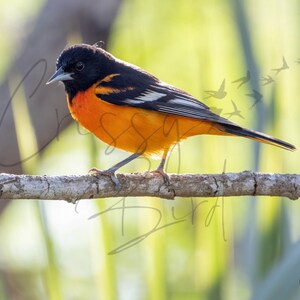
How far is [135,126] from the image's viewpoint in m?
3.83


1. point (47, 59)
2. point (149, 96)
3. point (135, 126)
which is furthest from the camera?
point (47, 59)

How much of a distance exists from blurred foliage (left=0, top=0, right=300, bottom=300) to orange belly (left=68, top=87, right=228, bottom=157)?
0.15 metres

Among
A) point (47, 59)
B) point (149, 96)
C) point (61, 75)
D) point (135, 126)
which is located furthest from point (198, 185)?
point (47, 59)

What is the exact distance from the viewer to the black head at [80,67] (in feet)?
13.6

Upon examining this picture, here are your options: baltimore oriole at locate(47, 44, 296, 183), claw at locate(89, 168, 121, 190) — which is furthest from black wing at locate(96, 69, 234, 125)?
claw at locate(89, 168, 121, 190)

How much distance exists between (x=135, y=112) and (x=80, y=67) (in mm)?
511

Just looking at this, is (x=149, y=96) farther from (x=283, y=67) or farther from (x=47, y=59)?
(x=47, y=59)

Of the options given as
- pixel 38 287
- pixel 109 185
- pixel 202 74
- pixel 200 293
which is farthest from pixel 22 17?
pixel 200 293

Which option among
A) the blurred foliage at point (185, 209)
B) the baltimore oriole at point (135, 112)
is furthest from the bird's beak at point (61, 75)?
the blurred foliage at point (185, 209)

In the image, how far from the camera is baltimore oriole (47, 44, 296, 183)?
3824 mm

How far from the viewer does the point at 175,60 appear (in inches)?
253

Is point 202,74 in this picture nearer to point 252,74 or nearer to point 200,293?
point 252,74

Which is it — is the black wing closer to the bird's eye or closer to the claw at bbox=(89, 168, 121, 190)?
the bird's eye

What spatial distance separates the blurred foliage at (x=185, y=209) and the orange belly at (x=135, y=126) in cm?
15
